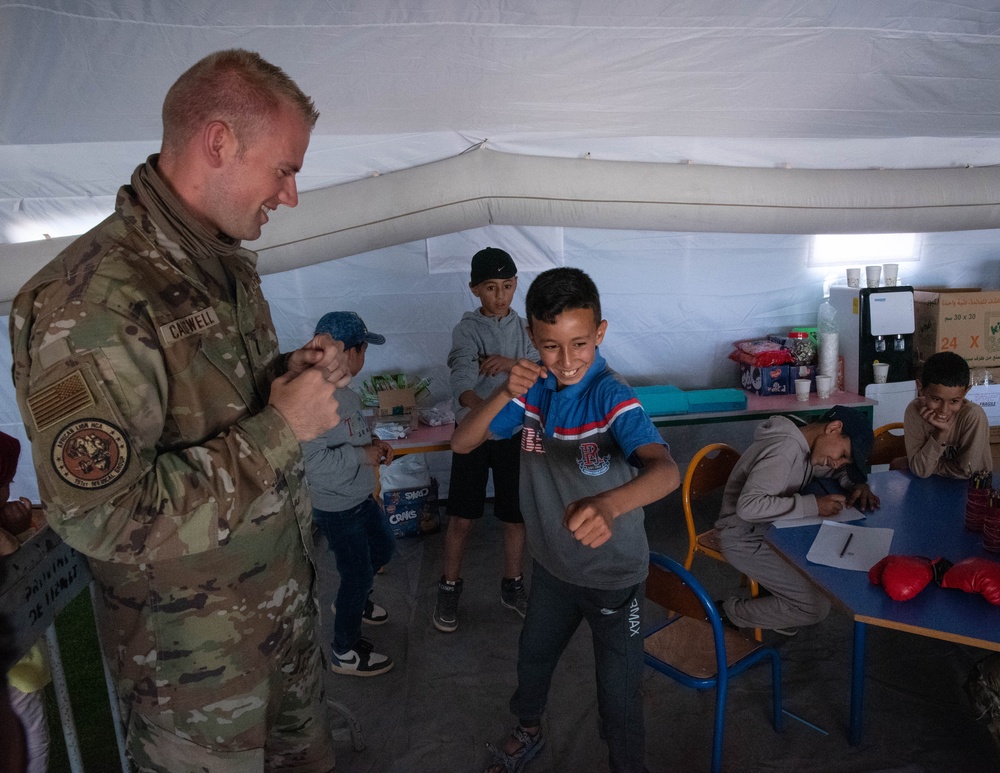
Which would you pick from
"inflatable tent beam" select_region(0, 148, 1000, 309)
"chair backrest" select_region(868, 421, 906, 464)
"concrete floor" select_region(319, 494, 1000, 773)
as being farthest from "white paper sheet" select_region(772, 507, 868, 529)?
"inflatable tent beam" select_region(0, 148, 1000, 309)

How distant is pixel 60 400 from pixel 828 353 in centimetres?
485

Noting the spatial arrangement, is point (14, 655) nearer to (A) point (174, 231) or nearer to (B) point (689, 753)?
(A) point (174, 231)

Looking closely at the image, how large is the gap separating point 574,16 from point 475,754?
8.59ft

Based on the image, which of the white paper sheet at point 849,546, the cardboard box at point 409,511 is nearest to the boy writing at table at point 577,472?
the white paper sheet at point 849,546

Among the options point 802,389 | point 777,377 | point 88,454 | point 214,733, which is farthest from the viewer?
point 777,377

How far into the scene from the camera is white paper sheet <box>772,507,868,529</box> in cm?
276

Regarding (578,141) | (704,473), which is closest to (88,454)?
(704,473)

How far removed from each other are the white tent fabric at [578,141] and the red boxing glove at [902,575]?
1655 mm

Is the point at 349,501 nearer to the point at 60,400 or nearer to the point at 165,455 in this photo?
the point at 165,455

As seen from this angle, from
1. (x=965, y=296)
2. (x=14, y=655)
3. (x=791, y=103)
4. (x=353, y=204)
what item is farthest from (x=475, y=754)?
(x=965, y=296)

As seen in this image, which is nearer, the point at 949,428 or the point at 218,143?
the point at 218,143

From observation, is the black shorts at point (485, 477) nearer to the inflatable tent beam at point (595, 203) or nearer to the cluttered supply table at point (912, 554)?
the inflatable tent beam at point (595, 203)

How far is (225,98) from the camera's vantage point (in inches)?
51.8

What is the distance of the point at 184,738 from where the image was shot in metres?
1.44
